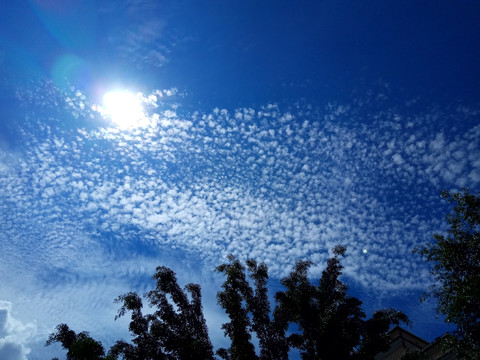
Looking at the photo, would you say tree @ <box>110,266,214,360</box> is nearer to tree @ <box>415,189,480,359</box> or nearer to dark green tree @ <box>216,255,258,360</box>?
dark green tree @ <box>216,255,258,360</box>

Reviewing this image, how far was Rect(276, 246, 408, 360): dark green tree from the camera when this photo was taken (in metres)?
22.9

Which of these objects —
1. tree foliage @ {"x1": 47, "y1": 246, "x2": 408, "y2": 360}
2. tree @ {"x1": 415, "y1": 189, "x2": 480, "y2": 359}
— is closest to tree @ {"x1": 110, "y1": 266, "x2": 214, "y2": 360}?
tree foliage @ {"x1": 47, "y1": 246, "x2": 408, "y2": 360}

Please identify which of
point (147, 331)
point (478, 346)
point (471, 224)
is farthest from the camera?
point (147, 331)

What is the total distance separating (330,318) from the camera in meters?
23.0

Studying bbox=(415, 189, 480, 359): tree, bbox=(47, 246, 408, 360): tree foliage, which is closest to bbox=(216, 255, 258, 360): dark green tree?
bbox=(47, 246, 408, 360): tree foliage

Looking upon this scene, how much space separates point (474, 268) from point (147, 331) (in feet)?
77.2

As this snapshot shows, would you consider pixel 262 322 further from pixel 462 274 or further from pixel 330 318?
pixel 462 274

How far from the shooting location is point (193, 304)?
2825 cm

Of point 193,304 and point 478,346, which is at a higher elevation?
point 193,304

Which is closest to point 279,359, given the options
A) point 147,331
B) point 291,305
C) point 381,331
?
point 291,305

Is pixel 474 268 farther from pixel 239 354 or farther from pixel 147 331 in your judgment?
pixel 147 331

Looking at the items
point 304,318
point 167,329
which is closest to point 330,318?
point 304,318

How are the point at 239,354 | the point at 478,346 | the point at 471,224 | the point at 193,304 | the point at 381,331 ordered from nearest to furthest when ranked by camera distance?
1. the point at 478,346
2. the point at 471,224
3. the point at 239,354
4. the point at 381,331
5. the point at 193,304

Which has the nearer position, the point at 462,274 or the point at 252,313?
the point at 462,274
